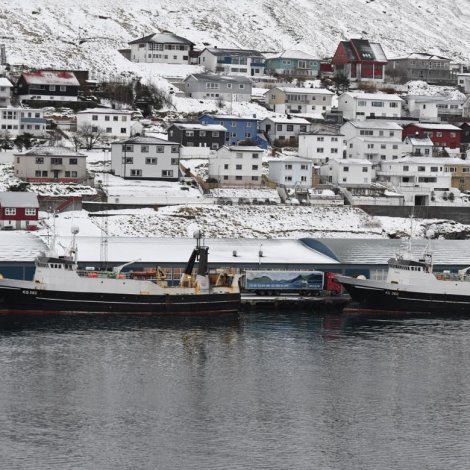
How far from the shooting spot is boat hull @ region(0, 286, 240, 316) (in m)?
63.2

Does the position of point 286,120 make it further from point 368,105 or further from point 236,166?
point 236,166

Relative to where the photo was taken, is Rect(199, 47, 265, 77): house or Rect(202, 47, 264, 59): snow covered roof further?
Rect(202, 47, 264, 59): snow covered roof

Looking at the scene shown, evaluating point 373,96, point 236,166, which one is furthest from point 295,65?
point 236,166

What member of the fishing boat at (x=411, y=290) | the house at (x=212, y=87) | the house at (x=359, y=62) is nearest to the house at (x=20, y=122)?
the house at (x=212, y=87)

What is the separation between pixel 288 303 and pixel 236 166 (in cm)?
2817

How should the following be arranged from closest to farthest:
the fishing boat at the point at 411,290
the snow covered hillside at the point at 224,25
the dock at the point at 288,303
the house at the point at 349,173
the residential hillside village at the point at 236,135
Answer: the dock at the point at 288,303
the fishing boat at the point at 411,290
the residential hillside village at the point at 236,135
the house at the point at 349,173
the snow covered hillside at the point at 224,25

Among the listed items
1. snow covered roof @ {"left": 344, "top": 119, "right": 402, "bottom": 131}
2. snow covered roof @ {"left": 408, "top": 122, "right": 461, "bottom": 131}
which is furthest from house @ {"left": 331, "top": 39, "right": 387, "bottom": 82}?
snow covered roof @ {"left": 344, "top": 119, "right": 402, "bottom": 131}

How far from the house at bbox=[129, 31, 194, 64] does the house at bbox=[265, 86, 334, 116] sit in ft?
38.1

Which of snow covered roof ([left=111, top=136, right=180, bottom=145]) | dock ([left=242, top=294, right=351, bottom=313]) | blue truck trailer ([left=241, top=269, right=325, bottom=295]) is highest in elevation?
snow covered roof ([left=111, top=136, right=180, bottom=145])

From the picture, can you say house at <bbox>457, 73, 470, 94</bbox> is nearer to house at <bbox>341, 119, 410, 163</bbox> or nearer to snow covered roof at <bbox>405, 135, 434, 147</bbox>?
snow covered roof at <bbox>405, 135, 434, 147</bbox>

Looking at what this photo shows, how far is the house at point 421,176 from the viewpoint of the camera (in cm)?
9525

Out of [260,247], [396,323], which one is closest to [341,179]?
[260,247]

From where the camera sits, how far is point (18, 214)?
78500 mm

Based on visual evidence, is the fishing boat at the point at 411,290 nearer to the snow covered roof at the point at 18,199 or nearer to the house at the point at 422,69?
the snow covered roof at the point at 18,199
